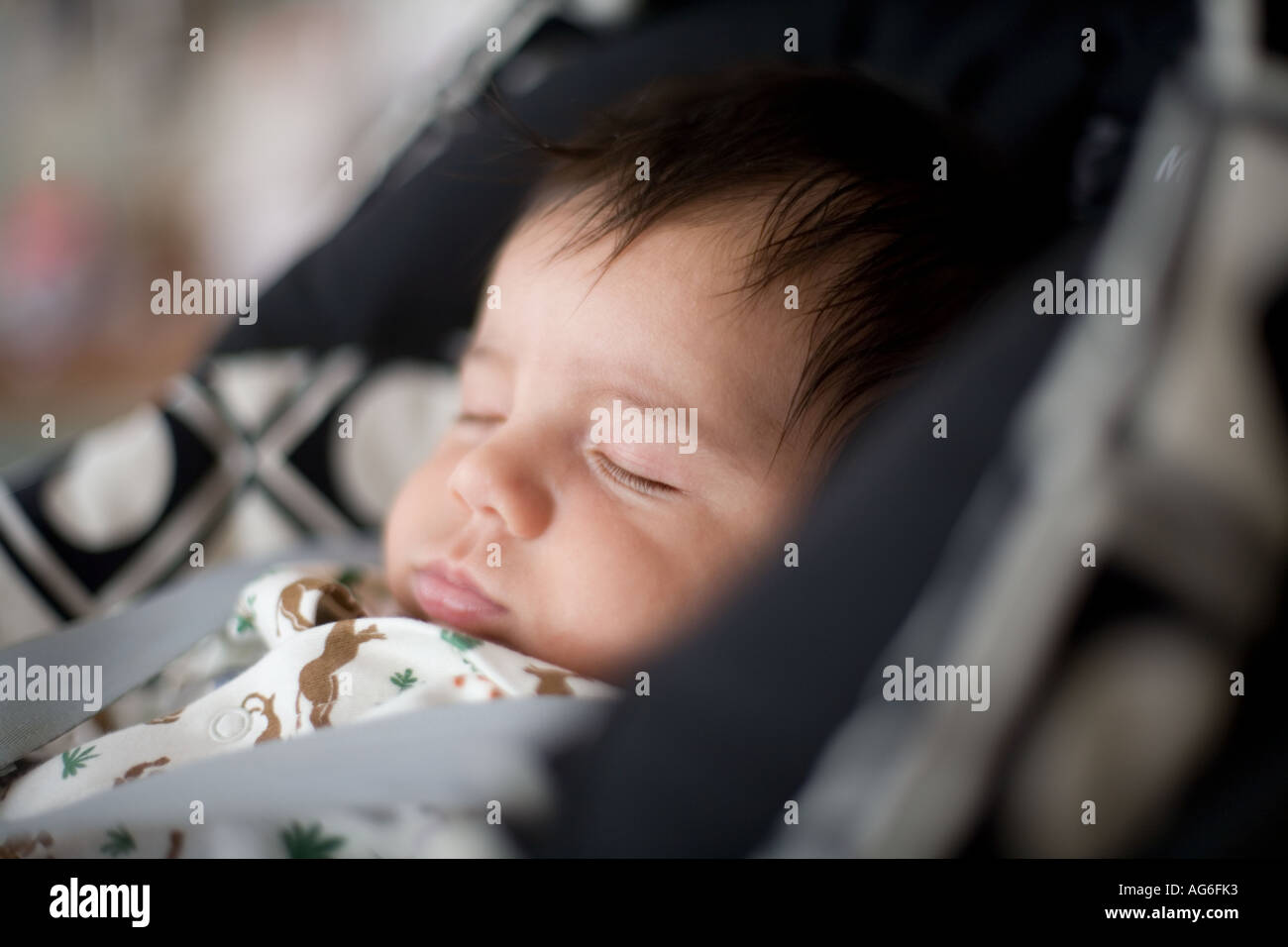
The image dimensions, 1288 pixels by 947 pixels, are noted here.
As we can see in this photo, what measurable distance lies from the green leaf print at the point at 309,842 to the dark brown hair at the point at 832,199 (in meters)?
0.34

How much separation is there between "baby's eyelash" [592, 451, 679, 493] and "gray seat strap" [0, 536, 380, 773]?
325 millimetres

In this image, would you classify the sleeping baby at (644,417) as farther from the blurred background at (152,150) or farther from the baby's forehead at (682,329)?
the blurred background at (152,150)

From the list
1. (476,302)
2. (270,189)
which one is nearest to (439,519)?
(476,302)

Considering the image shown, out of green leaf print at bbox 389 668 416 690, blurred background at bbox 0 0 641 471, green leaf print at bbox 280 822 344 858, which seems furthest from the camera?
blurred background at bbox 0 0 641 471

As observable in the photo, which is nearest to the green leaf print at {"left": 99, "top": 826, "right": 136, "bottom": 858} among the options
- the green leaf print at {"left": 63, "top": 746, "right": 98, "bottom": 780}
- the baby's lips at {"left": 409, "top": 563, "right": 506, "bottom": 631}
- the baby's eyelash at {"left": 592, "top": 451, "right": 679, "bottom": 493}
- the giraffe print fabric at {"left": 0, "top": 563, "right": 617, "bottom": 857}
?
the giraffe print fabric at {"left": 0, "top": 563, "right": 617, "bottom": 857}

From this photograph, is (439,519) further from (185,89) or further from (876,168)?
(185,89)

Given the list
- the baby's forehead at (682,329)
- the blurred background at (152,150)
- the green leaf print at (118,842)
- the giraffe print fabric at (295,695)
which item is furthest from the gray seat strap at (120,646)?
the blurred background at (152,150)

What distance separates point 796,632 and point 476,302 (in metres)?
0.65

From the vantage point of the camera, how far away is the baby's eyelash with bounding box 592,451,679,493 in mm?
592

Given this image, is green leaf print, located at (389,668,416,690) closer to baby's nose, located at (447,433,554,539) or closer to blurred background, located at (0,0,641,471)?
baby's nose, located at (447,433,554,539)

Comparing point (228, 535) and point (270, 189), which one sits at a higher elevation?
point (270, 189)

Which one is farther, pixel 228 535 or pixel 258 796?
pixel 228 535

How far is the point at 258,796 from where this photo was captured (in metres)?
0.47

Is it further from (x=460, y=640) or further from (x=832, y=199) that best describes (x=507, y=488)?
(x=832, y=199)
